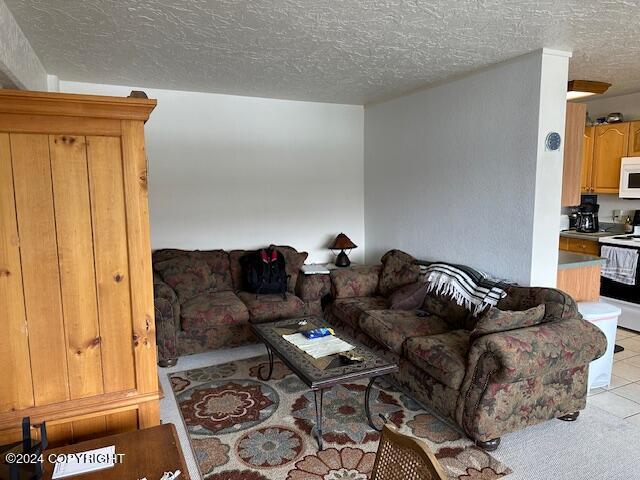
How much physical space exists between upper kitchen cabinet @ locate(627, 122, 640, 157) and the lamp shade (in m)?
3.11

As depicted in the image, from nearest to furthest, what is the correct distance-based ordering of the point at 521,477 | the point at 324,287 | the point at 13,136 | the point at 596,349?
the point at 13,136
the point at 521,477
the point at 596,349
the point at 324,287

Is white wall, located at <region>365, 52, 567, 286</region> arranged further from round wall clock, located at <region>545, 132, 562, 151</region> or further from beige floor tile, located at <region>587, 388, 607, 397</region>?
beige floor tile, located at <region>587, 388, 607, 397</region>

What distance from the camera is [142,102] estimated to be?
1.39 metres

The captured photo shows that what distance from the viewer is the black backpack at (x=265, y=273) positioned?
4.21 meters

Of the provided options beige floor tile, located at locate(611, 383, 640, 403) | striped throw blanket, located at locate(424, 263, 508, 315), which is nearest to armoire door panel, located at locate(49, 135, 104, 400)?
striped throw blanket, located at locate(424, 263, 508, 315)

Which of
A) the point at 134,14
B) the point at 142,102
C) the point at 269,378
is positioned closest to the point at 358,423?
the point at 269,378

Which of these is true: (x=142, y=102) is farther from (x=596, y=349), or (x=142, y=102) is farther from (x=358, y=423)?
(x=596, y=349)

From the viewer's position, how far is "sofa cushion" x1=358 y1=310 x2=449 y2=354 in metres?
3.15

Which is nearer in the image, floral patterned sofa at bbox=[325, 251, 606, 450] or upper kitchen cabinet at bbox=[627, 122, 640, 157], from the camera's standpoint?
floral patterned sofa at bbox=[325, 251, 606, 450]

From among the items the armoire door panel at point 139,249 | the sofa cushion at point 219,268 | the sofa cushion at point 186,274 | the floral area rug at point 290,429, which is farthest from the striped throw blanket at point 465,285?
the armoire door panel at point 139,249

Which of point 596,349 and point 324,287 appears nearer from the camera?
point 596,349

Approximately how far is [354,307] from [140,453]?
8.62 feet

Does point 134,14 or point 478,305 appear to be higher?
point 134,14

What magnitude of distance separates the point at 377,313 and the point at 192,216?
7.04 ft
